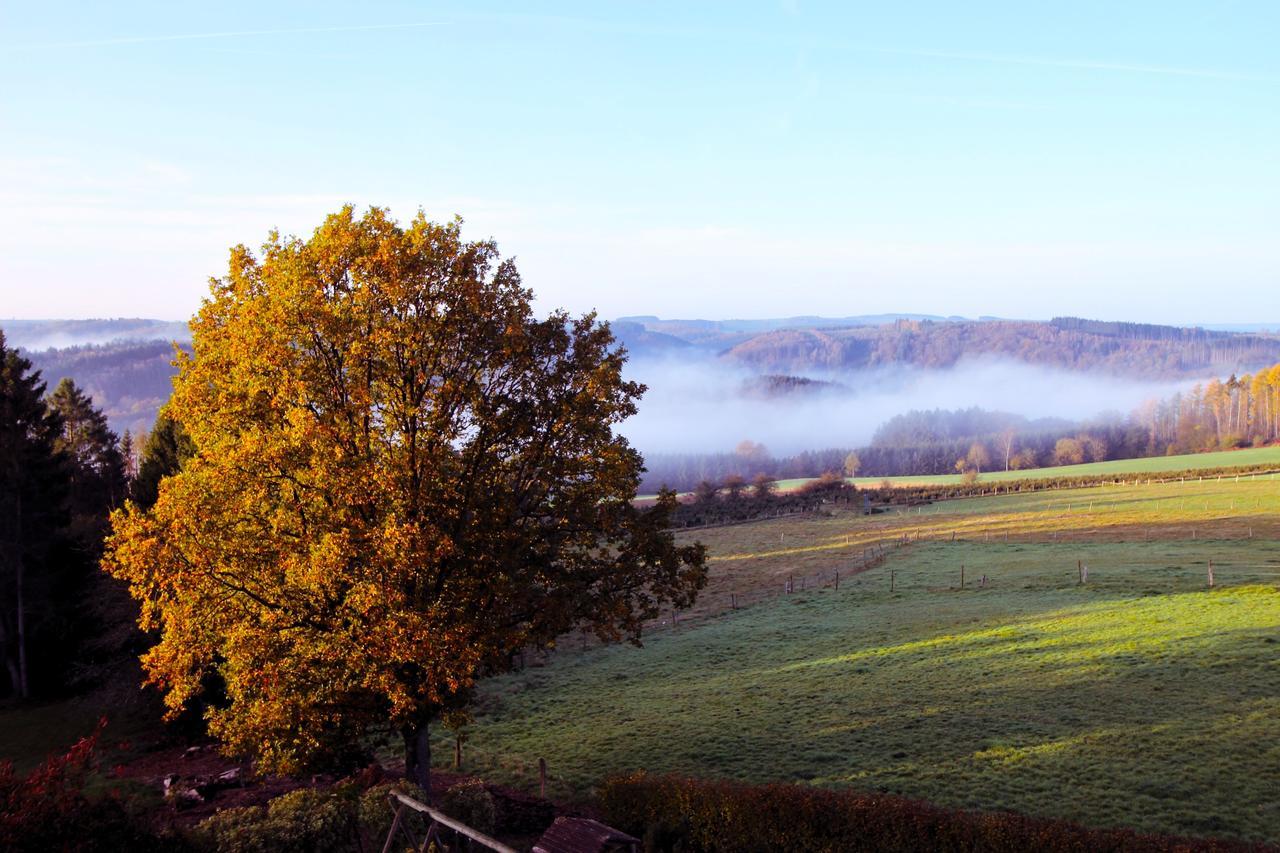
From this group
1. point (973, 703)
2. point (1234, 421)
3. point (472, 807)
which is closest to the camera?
point (472, 807)

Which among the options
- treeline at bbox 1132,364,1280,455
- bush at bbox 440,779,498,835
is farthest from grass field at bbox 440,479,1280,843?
treeline at bbox 1132,364,1280,455

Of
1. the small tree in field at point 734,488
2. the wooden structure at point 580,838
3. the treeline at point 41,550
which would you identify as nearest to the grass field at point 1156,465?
the small tree in field at point 734,488

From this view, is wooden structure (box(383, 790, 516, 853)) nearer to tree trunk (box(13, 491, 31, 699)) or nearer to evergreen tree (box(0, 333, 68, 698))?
tree trunk (box(13, 491, 31, 699))

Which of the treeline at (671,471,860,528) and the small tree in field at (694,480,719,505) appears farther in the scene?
the small tree in field at (694,480,719,505)

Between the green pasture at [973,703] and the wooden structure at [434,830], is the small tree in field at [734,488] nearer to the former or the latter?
the green pasture at [973,703]

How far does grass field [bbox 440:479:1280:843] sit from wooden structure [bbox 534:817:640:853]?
8.10m

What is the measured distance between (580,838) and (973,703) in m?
18.6

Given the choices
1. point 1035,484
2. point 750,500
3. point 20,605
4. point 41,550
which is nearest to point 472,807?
point 41,550

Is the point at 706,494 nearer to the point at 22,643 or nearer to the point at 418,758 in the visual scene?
the point at 22,643

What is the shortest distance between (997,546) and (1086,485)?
6516 centimetres

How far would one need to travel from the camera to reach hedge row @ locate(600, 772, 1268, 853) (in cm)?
1484

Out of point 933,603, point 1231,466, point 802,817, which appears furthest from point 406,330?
point 1231,466

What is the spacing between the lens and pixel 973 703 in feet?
94.3

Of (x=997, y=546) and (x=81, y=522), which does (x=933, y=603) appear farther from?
(x=81, y=522)
